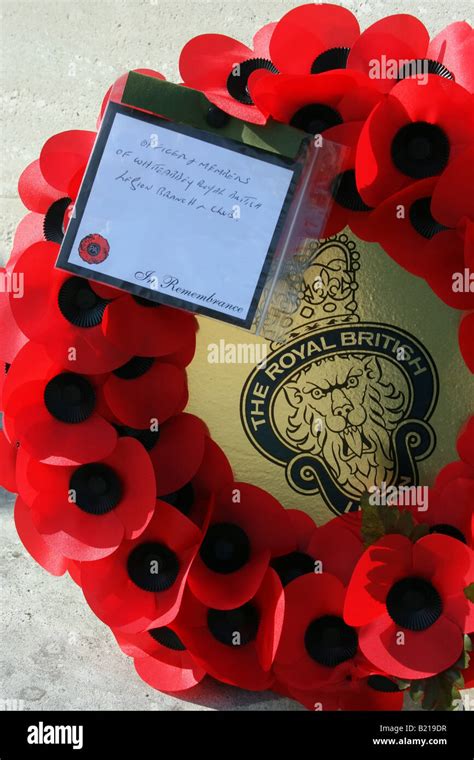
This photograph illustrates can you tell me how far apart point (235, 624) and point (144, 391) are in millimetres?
392

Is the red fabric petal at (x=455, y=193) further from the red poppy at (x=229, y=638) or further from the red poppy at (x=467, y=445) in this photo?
the red poppy at (x=229, y=638)

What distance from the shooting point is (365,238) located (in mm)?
1527

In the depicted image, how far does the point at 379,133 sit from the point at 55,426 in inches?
24.7

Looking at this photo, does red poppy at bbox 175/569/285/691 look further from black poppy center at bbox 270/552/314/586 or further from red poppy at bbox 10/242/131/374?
red poppy at bbox 10/242/131/374

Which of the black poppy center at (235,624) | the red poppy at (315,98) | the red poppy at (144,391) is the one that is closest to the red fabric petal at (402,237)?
the red poppy at (315,98)

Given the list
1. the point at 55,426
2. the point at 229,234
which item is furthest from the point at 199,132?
the point at 55,426

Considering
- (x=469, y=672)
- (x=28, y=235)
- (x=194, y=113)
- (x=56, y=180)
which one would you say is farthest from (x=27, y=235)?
(x=469, y=672)

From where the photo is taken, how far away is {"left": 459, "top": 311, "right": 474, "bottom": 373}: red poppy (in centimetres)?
150

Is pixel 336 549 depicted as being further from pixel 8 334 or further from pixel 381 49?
pixel 381 49

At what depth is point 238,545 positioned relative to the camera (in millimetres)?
1554

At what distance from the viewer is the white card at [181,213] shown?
140 cm

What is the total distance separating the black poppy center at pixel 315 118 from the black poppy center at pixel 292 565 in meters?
0.66

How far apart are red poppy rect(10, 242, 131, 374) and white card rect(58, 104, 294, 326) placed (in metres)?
0.10
